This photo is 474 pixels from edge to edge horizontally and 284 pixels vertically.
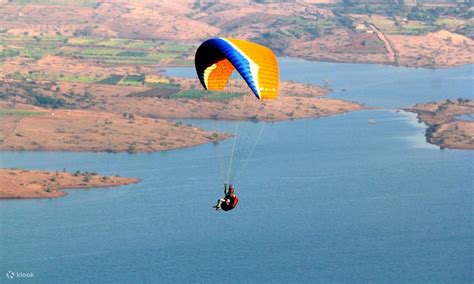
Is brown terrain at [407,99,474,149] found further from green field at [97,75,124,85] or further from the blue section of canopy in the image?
the blue section of canopy

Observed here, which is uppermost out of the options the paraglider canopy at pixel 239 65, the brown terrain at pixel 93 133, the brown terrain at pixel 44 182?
the paraglider canopy at pixel 239 65

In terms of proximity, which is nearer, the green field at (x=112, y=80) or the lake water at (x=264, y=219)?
the lake water at (x=264, y=219)

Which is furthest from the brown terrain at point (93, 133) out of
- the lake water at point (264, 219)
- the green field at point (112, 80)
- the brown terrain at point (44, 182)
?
the green field at point (112, 80)

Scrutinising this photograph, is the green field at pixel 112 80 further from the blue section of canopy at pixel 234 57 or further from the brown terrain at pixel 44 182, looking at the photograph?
the blue section of canopy at pixel 234 57

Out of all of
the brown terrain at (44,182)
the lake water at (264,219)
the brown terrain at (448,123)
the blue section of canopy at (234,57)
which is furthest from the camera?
the brown terrain at (448,123)

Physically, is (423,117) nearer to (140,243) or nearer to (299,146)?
(299,146)

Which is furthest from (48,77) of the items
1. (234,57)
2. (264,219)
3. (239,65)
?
(239,65)
